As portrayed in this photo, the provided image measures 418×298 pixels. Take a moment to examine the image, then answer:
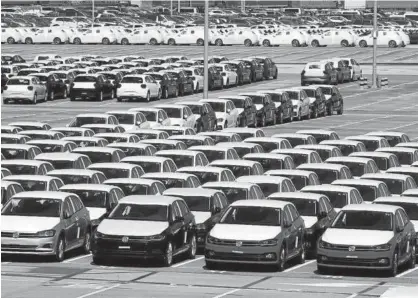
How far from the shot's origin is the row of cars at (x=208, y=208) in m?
23.3

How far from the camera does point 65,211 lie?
79.7 ft

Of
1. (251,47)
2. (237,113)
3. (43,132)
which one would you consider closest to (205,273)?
(43,132)

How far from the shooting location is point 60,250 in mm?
23922

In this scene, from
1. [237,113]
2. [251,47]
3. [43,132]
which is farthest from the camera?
[251,47]

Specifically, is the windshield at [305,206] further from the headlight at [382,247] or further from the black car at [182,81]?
the black car at [182,81]

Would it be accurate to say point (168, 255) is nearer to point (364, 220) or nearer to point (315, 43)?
point (364, 220)

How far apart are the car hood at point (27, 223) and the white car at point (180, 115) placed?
23169mm

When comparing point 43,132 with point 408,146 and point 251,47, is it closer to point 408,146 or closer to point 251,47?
point 408,146

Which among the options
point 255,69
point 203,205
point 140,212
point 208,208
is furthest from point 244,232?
point 255,69

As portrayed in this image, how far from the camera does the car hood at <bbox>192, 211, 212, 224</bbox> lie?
25562 millimetres

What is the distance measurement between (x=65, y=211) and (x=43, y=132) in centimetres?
1474

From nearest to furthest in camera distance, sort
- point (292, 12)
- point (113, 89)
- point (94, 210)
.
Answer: point (94, 210)
point (113, 89)
point (292, 12)

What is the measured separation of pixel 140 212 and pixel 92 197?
7.65ft

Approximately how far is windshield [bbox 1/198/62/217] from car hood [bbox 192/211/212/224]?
2638 mm
